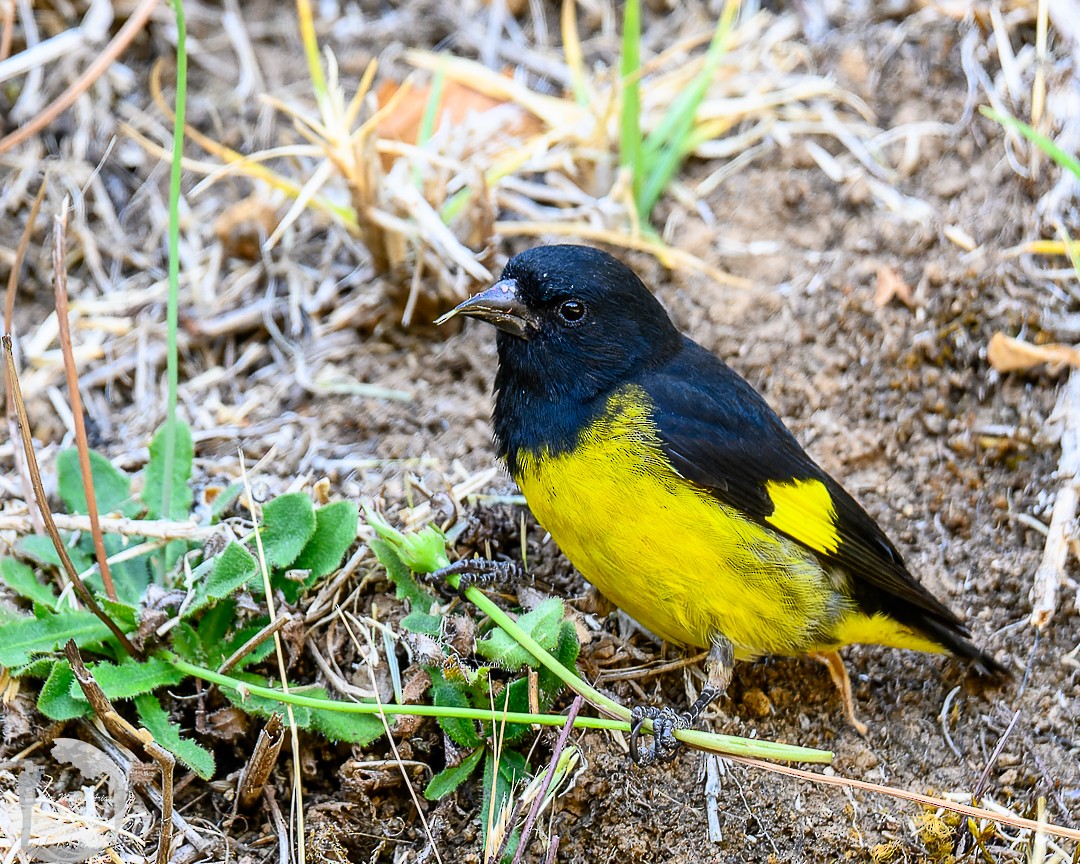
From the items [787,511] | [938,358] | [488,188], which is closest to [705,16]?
[488,188]

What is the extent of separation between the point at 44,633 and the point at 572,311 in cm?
174

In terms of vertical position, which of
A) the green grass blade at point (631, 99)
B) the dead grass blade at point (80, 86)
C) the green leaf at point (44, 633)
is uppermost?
the dead grass blade at point (80, 86)

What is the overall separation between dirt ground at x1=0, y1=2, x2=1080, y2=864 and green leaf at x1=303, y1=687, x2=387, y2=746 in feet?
0.29

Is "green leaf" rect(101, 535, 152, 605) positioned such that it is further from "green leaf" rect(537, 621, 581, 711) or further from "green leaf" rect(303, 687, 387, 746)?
"green leaf" rect(537, 621, 581, 711)

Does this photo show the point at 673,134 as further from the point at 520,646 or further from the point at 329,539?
the point at 520,646

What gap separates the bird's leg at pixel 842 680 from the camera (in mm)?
3521

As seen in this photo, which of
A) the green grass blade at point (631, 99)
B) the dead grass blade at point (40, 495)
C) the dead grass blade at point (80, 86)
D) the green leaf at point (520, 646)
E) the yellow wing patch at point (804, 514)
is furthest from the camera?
the green grass blade at point (631, 99)

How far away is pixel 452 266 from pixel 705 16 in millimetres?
2231

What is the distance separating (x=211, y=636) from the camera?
3.14 meters

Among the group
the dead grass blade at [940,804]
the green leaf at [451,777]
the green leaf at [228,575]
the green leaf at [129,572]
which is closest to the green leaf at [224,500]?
the green leaf at [129,572]

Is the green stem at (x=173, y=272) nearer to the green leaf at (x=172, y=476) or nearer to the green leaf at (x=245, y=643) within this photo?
the green leaf at (x=172, y=476)

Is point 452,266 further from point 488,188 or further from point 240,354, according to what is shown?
point 240,354

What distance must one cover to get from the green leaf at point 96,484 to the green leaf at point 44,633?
1.65ft

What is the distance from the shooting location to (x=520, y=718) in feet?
9.53
